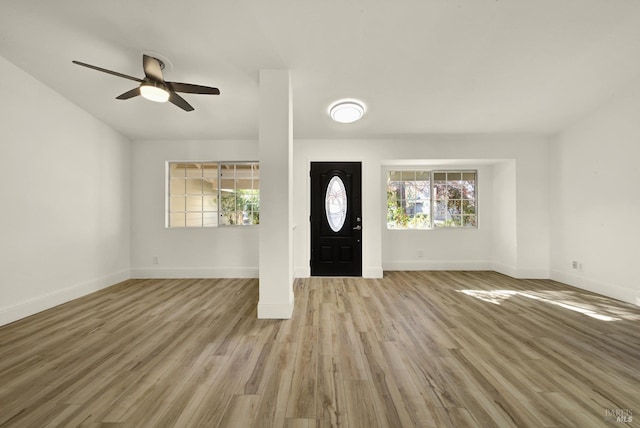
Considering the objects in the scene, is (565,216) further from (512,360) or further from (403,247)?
(512,360)

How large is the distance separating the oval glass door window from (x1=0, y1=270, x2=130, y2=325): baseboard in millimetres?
3648

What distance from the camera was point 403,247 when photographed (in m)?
4.98

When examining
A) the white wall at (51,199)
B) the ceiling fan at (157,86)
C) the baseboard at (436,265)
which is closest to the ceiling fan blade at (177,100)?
the ceiling fan at (157,86)

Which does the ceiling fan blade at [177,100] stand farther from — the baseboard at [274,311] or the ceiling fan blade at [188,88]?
the baseboard at [274,311]

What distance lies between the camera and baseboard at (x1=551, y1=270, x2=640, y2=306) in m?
3.09

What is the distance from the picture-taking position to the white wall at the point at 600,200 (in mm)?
3119

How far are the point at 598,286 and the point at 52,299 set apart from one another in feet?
23.2

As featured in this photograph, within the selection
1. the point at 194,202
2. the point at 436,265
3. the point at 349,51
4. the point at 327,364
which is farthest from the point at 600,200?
the point at 194,202

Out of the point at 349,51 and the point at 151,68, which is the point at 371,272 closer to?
the point at 349,51

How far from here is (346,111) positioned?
3.49 meters

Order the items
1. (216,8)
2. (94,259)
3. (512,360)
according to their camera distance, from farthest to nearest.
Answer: (94,259) → (216,8) → (512,360)

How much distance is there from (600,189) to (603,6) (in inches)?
96.8

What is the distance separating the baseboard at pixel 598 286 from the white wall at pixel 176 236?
5.06m

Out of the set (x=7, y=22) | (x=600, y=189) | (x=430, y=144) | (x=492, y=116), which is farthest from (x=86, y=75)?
(x=600, y=189)
